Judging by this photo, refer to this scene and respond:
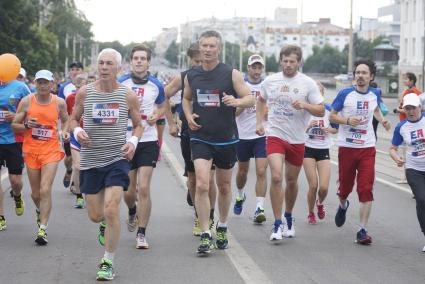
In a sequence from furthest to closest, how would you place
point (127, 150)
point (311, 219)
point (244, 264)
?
→ 1. point (311, 219)
2. point (244, 264)
3. point (127, 150)

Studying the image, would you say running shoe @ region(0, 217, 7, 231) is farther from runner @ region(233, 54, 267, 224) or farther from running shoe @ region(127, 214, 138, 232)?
runner @ region(233, 54, 267, 224)

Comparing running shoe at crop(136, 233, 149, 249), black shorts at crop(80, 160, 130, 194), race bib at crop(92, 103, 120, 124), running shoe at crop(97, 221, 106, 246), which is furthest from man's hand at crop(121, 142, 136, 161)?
running shoe at crop(136, 233, 149, 249)

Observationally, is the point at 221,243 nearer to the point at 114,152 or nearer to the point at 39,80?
the point at 114,152

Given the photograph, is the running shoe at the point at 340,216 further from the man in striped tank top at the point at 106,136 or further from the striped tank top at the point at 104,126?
the striped tank top at the point at 104,126

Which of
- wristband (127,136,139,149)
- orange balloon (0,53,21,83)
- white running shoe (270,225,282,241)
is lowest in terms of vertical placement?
white running shoe (270,225,282,241)

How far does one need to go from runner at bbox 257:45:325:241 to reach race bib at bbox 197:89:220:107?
109 cm

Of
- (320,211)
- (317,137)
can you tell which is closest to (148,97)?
(317,137)

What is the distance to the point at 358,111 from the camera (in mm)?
10422

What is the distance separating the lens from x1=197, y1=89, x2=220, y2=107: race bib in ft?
30.4

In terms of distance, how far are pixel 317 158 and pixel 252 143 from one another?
93 cm

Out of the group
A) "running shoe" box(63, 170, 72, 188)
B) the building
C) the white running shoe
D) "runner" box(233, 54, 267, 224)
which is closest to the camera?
the white running shoe

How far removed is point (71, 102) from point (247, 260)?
5.33 metres

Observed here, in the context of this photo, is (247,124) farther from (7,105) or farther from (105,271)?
(105,271)

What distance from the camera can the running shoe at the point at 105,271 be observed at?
25.9 feet
